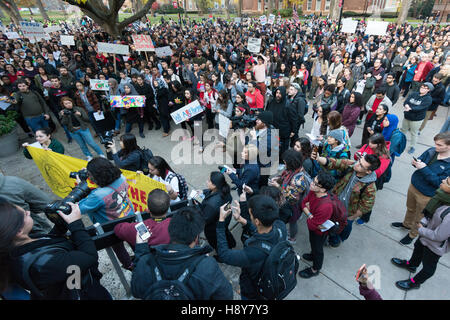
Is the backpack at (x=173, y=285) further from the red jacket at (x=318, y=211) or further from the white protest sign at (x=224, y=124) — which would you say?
the white protest sign at (x=224, y=124)

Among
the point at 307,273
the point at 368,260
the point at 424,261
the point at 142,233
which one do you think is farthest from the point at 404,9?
the point at 142,233

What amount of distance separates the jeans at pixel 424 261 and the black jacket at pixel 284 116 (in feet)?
10.8

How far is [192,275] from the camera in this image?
61.8 inches

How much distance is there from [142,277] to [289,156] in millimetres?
2300

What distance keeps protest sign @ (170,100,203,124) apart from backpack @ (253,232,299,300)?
4.67 m

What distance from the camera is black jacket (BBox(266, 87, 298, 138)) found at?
541 centimetres

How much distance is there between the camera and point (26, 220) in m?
1.71

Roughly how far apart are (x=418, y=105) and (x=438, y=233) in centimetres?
422

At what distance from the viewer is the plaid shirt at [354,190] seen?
3252mm

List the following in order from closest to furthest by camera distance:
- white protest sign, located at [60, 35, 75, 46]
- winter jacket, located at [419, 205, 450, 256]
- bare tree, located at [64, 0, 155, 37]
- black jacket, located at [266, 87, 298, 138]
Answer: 1. winter jacket, located at [419, 205, 450, 256]
2. black jacket, located at [266, 87, 298, 138]
3. white protest sign, located at [60, 35, 75, 46]
4. bare tree, located at [64, 0, 155, 37]

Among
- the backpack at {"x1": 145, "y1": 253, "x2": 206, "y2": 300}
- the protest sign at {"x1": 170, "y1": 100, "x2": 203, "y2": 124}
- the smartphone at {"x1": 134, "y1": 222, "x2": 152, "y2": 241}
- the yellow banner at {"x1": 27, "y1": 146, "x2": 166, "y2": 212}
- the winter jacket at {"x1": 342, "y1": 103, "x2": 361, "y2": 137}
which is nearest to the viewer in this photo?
the backpack at {"x1": 145, "y1": 253, "x2": 206, "y2": 300}

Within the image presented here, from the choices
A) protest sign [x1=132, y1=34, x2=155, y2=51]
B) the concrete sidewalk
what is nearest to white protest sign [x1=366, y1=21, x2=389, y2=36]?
the concrete sidewalk

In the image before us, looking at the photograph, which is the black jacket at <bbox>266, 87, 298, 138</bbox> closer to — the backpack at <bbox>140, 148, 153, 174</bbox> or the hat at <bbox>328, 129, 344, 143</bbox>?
the hat at <bbox>328, 129, 344, 143</bbox>
